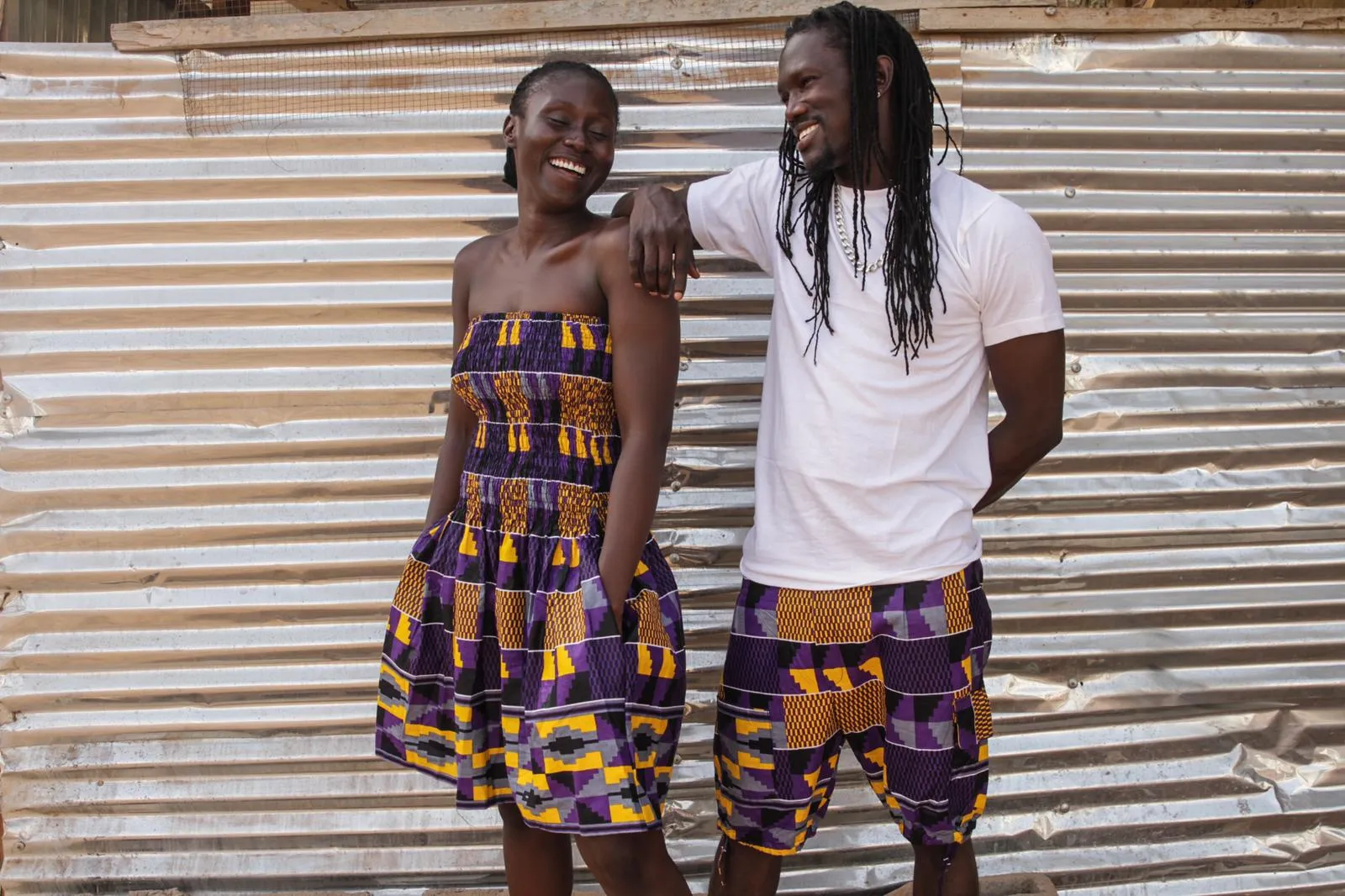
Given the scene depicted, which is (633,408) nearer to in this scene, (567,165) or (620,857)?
(567,165)

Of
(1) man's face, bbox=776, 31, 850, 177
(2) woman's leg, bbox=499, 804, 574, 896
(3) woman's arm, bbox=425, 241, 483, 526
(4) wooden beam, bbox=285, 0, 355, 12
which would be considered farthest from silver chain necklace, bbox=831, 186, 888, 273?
(4) wooden beam, bbox=285, 0, 355, 12

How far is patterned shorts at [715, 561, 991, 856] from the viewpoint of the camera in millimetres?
2234

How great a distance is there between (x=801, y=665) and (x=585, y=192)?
1.11 meters

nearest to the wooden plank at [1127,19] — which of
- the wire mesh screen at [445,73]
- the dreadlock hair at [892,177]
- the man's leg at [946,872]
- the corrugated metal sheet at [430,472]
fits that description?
the corrugated metal sheet at [430,472]

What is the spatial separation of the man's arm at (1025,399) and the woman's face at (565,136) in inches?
37.2

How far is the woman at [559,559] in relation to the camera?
212cm

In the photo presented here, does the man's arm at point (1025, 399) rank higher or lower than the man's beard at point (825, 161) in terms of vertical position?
lower

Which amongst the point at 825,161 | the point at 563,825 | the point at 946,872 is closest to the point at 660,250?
the point at 825,161

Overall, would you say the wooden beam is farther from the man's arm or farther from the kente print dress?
the man's arm

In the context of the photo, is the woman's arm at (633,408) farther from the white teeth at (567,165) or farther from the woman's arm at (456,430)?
the woman's arm at (456,430)

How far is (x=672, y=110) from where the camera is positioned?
10.9 ft

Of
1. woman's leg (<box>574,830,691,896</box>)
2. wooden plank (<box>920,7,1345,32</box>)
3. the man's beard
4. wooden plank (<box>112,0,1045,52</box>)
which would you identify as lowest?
woman's leg (<box>574,830,691,896</box>)

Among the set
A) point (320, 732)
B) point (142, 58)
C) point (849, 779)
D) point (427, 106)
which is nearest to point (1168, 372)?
point (849, 779)

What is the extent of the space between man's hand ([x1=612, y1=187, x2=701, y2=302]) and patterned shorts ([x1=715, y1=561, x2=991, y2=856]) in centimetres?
70
